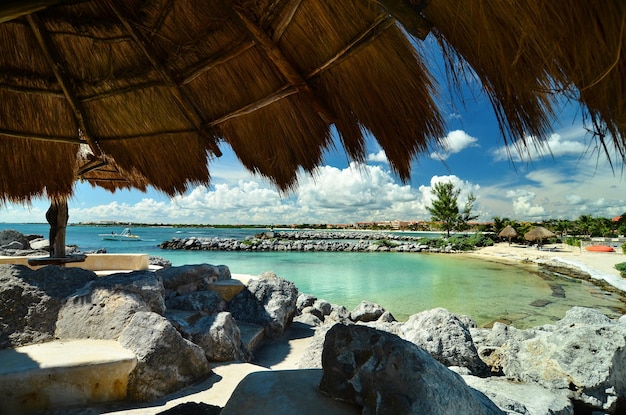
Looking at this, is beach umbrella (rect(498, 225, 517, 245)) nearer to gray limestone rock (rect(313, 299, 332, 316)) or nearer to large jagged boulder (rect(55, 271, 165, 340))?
gray limestone rock (rect(313, 299, 332, 316))

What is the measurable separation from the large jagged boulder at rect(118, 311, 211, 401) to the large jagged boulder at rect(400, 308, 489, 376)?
102 inches

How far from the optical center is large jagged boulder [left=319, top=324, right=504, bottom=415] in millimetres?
1180

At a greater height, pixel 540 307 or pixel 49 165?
pixel 49 165

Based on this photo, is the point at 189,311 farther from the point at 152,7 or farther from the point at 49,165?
the point at 152,7

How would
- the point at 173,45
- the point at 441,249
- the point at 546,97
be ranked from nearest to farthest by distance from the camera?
the point at 546,97
the point at 173,45
the point at 441,249

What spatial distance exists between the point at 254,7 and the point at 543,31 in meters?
1.17

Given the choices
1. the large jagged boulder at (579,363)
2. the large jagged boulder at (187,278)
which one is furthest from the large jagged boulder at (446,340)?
the large jagged boulder at (187,278)

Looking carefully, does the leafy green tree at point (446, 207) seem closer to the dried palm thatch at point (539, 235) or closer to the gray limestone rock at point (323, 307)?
the dried palm thatch at point (539, 235)

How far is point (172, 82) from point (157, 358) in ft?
6.98

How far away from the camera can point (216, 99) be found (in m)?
2.05

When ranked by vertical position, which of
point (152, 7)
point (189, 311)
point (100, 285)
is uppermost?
point (152, 7)

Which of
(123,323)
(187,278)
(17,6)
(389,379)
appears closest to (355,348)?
(389,379)

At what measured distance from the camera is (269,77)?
181 centimetres

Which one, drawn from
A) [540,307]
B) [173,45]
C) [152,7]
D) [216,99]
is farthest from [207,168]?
[540,307]
